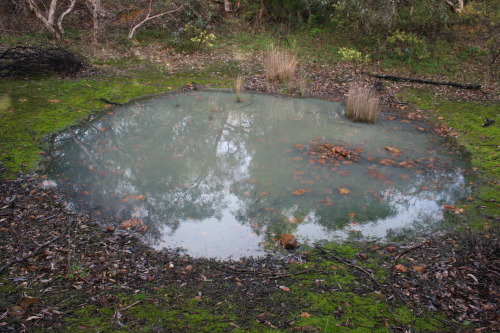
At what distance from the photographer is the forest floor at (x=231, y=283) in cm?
246

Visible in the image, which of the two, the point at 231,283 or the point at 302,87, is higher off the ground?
the point at 302,87

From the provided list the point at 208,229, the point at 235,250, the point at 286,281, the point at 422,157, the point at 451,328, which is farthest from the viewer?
the point at 422,157

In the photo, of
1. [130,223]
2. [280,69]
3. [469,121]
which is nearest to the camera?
[130,223]

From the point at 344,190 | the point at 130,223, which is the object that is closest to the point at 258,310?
the point at 130,223

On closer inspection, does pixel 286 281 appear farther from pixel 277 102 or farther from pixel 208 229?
pixel 277 102

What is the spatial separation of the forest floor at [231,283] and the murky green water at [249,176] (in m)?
0.34

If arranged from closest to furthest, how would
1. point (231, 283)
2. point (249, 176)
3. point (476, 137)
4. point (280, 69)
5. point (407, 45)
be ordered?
point (231, 283) < point (249, 176) < point (476, 137) < point (280, 69) < point (407, 45)

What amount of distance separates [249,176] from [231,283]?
6.74 ft

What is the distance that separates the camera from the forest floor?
2465 mm

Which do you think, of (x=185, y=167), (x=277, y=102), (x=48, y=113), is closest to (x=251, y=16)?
(x=277, y=102)

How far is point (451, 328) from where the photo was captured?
95.7 inches

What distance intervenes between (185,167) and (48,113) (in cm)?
297

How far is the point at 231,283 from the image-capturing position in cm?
302

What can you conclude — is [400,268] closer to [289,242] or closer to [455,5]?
[289,242]
